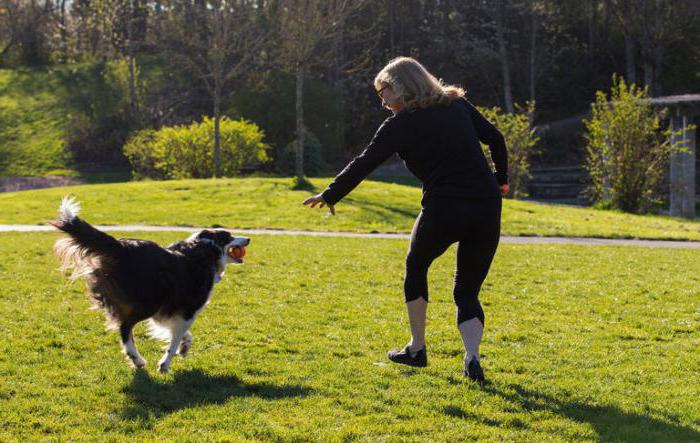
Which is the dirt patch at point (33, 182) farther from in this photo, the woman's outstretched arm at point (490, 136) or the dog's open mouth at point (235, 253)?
the woman's outstretched arm at point (490, 136)

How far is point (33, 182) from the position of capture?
3434 cm

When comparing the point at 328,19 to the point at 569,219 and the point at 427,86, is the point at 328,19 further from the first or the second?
the point at 427,86

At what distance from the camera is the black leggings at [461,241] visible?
5312 millimetres

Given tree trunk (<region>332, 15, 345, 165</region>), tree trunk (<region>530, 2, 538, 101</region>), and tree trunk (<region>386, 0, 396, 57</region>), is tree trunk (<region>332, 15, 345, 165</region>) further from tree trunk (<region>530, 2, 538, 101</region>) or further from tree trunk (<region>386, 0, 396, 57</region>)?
tree trunk (<region>530, 2, 538, 101</region>)

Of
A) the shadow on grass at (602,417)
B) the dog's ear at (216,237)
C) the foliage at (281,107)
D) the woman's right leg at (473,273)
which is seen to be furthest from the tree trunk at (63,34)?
the shadow on grass at (602,417)

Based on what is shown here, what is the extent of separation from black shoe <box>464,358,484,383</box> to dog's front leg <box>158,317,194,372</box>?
2.14 meters

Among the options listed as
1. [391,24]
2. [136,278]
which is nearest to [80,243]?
[136,278]

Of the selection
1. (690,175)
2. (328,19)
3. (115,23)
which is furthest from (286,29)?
(115,23)

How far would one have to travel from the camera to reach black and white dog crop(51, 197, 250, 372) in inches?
218

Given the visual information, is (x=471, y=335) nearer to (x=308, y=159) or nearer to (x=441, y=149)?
(x=441, y=149)

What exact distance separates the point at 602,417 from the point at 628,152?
60.7 ft

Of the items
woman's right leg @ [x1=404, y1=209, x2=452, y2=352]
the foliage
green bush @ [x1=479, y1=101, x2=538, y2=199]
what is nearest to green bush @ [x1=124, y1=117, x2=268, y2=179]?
the foliage

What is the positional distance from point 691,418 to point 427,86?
267cm

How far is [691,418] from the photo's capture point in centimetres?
475
